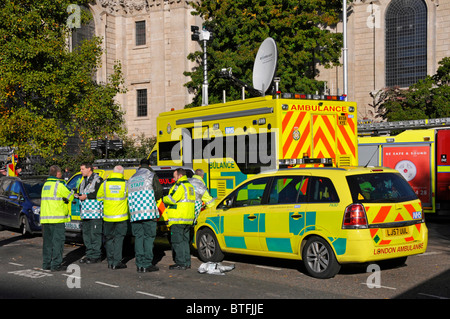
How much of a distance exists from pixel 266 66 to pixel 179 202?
305 inches

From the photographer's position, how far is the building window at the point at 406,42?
32.7 meters

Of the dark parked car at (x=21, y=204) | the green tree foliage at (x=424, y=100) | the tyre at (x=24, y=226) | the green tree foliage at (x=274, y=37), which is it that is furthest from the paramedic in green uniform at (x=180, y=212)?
the green tree foliage at (x=424, y=100)

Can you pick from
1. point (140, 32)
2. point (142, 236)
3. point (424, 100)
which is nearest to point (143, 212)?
point (142, 236)

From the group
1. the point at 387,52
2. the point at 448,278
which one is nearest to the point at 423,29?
the point at 387,52

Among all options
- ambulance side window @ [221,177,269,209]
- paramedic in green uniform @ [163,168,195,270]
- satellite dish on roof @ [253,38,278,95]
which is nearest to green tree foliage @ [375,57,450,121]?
satellite dish on roof @ [253,38,278,95]

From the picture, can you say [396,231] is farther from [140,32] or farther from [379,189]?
[140,32]

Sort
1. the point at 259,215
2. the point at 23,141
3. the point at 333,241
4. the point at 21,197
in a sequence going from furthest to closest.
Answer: the point at 23,141 → the point at 21,197 → the point at 259,215 → the point at 333,241

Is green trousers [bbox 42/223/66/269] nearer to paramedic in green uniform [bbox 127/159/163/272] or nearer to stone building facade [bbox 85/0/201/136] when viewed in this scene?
paramedic in green uniform [bbox 127/159/163/272]

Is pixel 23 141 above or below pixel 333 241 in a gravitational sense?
above

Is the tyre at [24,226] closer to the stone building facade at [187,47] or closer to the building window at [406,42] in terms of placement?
the stone building facade at [187,47]

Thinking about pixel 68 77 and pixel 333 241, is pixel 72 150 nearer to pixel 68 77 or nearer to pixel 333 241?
pixel 68 77
